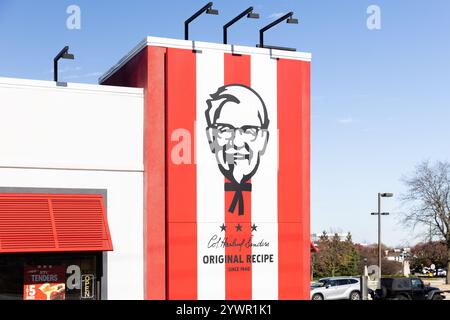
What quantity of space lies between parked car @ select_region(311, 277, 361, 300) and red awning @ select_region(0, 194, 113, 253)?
2092cm

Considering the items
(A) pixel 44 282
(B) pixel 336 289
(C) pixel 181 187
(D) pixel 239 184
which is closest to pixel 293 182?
(D) pixel 239 184

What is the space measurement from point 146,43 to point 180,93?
1980 mm

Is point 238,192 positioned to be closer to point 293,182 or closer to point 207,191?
point 207,191

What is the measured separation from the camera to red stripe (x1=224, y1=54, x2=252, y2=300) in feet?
78.0

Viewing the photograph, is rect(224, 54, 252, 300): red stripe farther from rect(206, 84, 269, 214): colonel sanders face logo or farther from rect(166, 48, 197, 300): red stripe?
rect(166, 48, 197, 300): red stripe

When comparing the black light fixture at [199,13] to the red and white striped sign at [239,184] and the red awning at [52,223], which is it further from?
the red awning at [52,223]

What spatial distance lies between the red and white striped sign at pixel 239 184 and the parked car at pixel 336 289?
52.1 ft

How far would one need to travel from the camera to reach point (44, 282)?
21922 millimetres

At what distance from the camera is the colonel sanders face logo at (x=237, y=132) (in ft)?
78.5

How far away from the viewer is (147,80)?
76.5ft

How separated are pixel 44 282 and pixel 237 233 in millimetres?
6510
